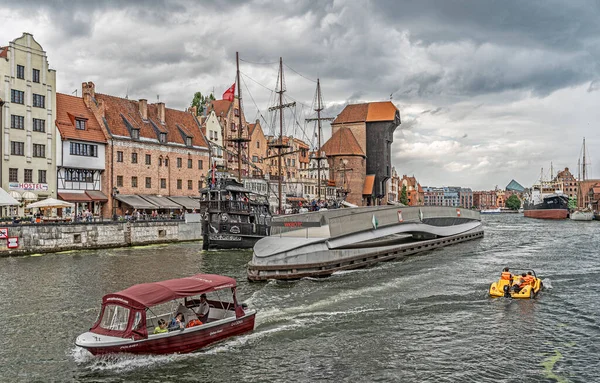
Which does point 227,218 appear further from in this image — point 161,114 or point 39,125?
point 161,114

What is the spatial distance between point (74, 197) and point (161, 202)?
1081cm

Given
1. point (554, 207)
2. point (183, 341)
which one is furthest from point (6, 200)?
point (554, 207)

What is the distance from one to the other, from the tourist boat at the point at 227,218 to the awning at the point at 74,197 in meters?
16.6

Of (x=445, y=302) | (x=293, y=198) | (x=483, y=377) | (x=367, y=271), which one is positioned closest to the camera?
(x=483, y=377)

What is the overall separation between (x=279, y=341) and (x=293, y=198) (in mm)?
76327

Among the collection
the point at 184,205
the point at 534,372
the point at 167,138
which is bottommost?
the point at 534,372

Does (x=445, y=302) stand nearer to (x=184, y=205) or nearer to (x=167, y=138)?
(x=184, y=205)

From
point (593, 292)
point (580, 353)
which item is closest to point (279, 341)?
point (580, 353)

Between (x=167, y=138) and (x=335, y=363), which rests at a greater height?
(x=167, y=138)

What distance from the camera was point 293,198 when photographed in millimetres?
96375

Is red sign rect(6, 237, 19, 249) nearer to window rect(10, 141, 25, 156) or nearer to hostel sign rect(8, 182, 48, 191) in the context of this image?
hostel sign rect(8, 182, 48, 191)

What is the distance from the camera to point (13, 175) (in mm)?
55281

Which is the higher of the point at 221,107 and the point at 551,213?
the point at 221,107

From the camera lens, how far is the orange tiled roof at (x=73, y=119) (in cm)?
6088
